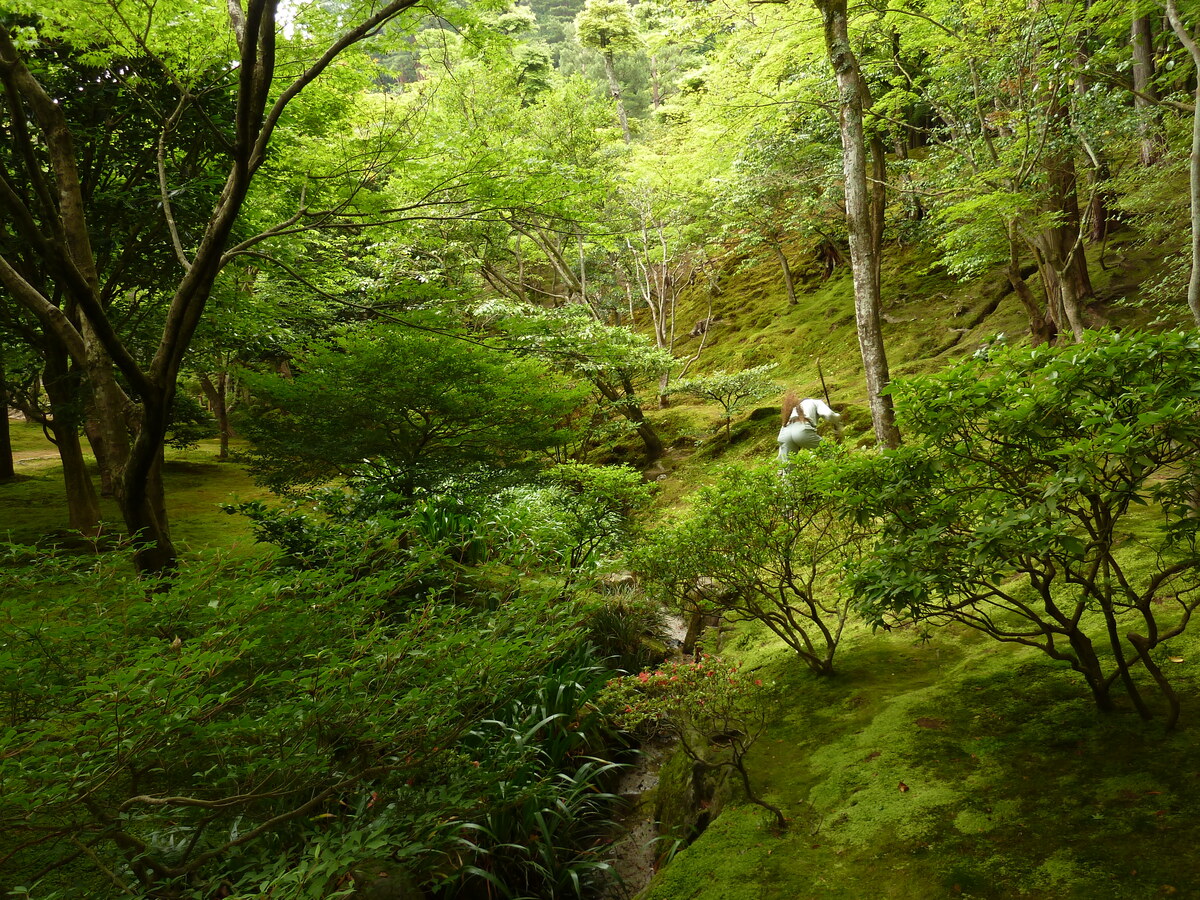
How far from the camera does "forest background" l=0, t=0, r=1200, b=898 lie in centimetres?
220

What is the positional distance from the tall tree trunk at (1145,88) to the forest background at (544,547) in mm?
127

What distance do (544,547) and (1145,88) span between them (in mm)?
10831

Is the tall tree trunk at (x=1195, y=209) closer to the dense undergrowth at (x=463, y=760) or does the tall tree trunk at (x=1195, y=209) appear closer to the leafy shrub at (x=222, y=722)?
the dense undergrowth at (x=463, y=760)

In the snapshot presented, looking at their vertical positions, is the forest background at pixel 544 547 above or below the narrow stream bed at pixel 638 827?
above

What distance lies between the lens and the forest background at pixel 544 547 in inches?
86.4

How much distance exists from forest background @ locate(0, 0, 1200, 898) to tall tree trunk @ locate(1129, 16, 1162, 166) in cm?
13

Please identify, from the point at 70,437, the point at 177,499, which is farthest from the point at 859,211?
the point at 177,499

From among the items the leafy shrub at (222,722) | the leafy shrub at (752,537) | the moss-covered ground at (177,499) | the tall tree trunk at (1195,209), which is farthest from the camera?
the moss-covered ground at (177,499)

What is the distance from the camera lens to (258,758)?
7.64 feet

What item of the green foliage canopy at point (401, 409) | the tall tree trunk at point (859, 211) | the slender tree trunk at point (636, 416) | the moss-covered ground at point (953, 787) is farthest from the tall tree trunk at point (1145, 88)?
the slender tree trunk at point (636, 416)

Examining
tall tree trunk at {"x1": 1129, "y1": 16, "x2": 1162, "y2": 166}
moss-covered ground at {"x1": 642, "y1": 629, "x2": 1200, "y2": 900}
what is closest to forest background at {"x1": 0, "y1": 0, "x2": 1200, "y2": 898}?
moss-covered ground at {"x1": 642, "y1": 629, "x2": 1200, "y2": 900}

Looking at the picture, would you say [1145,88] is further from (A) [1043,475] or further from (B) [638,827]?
(B) [638,827]

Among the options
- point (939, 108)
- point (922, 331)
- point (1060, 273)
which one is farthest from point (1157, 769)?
point (922, 331)

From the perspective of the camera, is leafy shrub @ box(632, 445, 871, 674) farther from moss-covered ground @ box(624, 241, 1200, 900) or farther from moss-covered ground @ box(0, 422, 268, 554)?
moss-covered ground @ box(0, 422, 268, 554)
